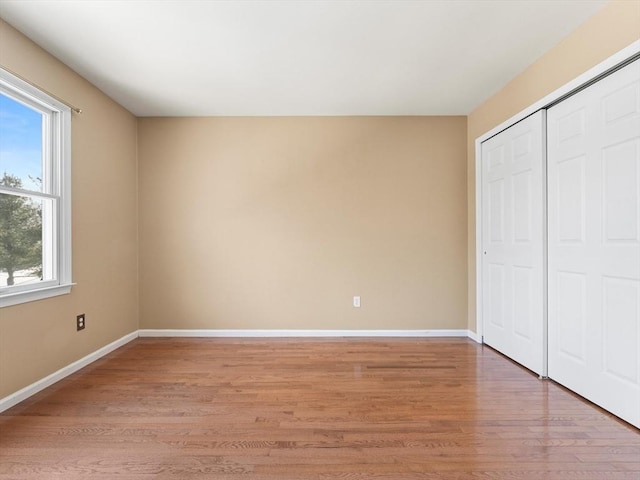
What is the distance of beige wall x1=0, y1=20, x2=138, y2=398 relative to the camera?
226 centimetres

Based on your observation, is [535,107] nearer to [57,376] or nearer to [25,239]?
[25,239]

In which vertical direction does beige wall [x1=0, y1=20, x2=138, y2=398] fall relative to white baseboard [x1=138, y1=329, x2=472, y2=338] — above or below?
above

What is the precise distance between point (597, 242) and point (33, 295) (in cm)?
372

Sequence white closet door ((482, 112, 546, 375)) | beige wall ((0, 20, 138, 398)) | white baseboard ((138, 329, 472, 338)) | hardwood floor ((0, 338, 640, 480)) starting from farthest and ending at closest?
white baseboard ((138, 329, 472, 338)) → white closet door ((482, 112, 546, 375)) → beige wall ((0, 20, 138, 398)) → hardwood floor ((0, 338, 640, 480))

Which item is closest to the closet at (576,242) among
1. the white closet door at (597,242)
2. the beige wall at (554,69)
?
the white closet door at (597,242)

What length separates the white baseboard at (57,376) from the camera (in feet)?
7.17

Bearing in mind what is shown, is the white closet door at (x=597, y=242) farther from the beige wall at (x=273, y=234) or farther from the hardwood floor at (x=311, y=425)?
the beige wall at (x=273, y=234)

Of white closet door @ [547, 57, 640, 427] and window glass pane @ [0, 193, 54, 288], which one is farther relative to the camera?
window glass pane @ [0, 193, 54, 288]

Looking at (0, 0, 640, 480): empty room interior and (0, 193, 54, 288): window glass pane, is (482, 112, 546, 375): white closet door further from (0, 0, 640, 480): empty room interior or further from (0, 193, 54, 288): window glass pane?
(0, 193, 54, 288): window glass pane

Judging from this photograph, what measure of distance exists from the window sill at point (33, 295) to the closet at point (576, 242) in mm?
3664

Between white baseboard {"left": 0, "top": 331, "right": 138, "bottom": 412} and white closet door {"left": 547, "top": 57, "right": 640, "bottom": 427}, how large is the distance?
3.71 meters

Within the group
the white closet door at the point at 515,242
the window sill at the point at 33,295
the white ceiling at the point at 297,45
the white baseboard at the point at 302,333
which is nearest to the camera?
the white ceiling at the point at 297,45

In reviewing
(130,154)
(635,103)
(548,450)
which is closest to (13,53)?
(130,154)

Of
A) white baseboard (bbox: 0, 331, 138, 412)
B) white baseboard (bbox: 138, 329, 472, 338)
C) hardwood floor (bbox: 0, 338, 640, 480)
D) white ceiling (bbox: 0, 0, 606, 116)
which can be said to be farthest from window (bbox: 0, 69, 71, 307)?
white baseboard (bbox: 138, 329, 472, 338)
